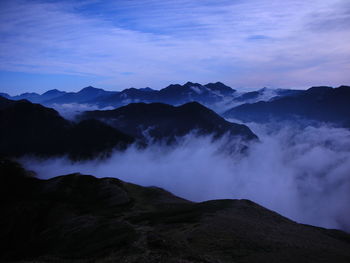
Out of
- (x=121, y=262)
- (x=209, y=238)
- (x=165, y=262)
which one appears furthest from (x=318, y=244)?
(x=121, y=262)

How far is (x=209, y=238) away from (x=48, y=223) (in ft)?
251

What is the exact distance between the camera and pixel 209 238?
172 ft

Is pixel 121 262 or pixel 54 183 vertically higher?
pixel 121 262

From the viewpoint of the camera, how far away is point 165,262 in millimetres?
38062

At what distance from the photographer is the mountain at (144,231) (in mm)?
45625

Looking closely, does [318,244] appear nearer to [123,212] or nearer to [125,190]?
[123,212]

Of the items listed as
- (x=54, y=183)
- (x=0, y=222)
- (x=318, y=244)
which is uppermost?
(x=318, y=244)

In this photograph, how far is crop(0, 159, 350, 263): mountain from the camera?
45.6 meters

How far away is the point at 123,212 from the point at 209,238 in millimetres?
49205

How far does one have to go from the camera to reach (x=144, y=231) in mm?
59188

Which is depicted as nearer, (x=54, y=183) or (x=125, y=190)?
(x=125, y=190)

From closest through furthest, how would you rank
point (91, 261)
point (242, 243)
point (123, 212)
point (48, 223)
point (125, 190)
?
point (91, 261), point (242, 243), point (123, 212), point (48, 223), point (125, 190)

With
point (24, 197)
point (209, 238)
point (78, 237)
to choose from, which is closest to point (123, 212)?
point (78, 237)

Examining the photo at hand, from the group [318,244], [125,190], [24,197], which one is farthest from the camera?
[24,197]
